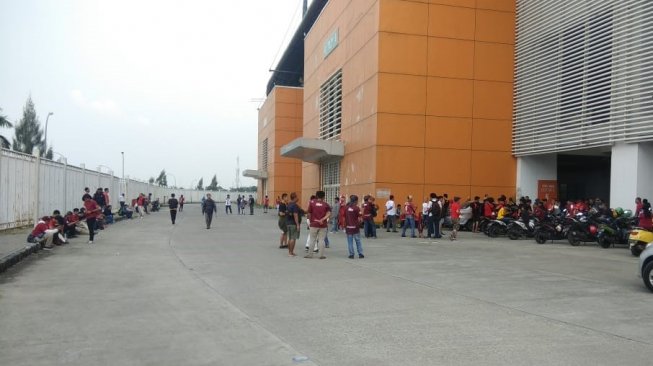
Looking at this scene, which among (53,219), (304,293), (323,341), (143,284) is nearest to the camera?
(323,341)

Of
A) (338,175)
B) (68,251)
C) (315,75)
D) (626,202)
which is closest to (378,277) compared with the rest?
(68,251)

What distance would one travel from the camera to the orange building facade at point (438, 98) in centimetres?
2614

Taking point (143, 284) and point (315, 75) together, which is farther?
point (315, 75)

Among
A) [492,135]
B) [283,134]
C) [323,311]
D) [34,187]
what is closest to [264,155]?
[283,134]

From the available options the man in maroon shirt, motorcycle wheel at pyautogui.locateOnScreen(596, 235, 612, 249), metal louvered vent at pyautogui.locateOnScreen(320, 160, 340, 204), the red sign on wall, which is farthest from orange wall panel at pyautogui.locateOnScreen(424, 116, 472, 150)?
the man in maroon shirt

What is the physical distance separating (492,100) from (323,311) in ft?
71.0

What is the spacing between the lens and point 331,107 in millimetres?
36406

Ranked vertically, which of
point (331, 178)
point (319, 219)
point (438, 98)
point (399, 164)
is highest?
point (438, 98)

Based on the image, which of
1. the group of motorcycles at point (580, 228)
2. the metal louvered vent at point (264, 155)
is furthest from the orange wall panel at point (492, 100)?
the metal louvered vent at point (264, 155)

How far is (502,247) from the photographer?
680 inches

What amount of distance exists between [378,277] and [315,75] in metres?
31.8

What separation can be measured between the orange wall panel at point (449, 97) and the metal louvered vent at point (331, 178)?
9270 mm

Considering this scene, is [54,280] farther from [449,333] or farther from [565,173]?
[565,173]

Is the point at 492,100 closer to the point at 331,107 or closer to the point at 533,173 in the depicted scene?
the point at 533,173
